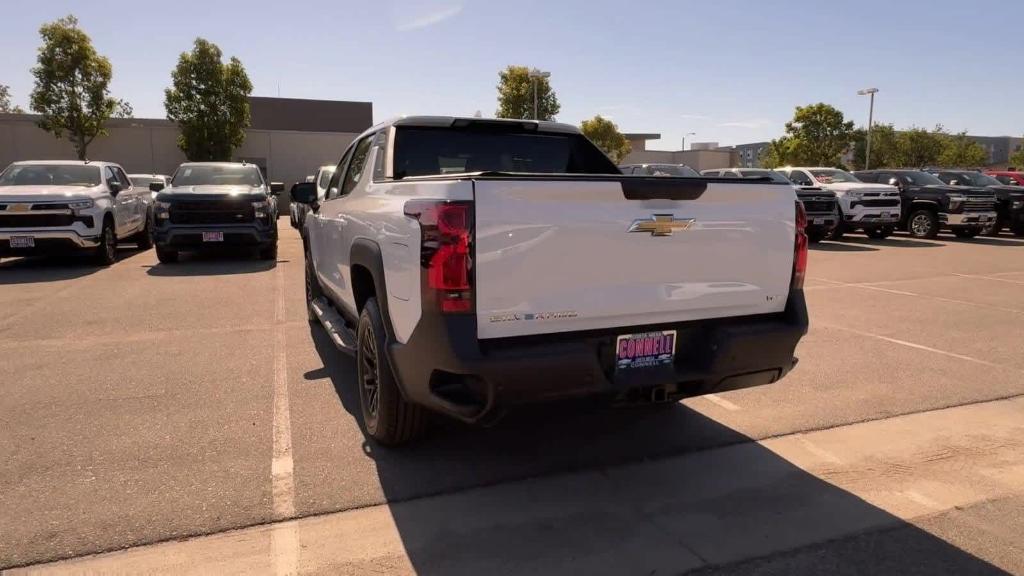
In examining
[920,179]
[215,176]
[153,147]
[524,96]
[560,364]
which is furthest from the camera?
[524,96]

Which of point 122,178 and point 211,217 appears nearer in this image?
point 211,217

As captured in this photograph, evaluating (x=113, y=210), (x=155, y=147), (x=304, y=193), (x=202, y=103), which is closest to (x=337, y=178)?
(x=304, y=193)

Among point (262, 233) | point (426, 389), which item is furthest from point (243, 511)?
point (262, 233)

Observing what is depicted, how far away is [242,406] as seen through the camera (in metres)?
4.57

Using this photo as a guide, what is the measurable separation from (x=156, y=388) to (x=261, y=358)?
3.16 feet

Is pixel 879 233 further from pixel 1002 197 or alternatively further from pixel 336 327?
pixel 336 327

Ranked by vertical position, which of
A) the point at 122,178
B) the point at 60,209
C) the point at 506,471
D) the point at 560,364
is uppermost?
the point at 122,178

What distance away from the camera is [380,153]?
456cm

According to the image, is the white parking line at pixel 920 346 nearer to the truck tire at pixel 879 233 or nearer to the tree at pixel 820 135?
the truck tire at pixel 879 233

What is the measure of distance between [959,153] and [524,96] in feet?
161

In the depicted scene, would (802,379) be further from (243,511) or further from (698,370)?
(243,511)

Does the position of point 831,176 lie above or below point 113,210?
above

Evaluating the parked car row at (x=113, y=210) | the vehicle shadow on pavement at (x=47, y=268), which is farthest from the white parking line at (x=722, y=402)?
the vehicle shadow on pavement at (x=47, y=268)

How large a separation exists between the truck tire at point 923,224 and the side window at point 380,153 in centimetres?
1780
